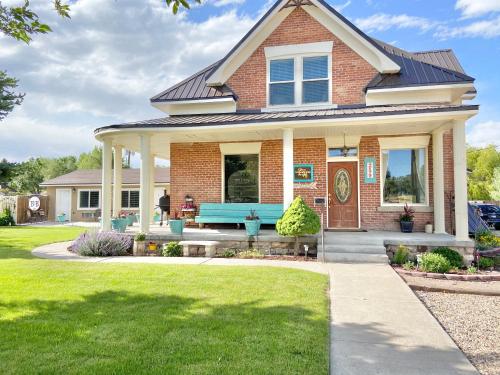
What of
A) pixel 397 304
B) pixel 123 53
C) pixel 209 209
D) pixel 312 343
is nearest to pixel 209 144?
pixel 209 209

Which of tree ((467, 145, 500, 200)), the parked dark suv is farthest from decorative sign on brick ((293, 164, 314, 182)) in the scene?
tree ((467, 145, 500, 200))

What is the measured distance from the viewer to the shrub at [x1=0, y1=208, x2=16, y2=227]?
78.9ft

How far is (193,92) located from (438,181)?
9.23 m

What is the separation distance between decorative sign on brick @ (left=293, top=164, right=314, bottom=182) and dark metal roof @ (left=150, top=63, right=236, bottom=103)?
3644 millimetres

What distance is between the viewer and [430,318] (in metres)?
4.85

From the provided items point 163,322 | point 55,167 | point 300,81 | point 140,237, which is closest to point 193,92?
point 300,81

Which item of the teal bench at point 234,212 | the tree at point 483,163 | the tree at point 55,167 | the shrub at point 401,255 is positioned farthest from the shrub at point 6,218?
the tree at point 483,163

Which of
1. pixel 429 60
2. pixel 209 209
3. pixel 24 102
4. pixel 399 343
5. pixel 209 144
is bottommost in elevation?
pixel 399 343

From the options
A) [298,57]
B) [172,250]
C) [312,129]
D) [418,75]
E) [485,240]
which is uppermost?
[298,57]

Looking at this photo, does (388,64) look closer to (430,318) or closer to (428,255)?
(428,255)

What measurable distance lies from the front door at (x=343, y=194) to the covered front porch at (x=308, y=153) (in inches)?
2.6

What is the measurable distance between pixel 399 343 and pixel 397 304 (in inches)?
63.7

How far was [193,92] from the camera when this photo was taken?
13.4 meters

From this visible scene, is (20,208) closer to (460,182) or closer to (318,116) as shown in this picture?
(318,116)
